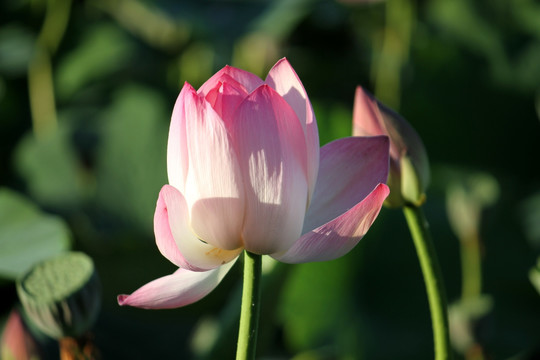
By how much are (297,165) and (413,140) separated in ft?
0.40

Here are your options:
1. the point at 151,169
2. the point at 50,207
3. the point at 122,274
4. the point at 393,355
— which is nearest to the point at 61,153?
the point at 50,207

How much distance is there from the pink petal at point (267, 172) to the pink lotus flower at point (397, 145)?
11cm

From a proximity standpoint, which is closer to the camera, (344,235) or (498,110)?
(344,235)

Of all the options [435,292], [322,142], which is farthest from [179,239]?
[322,142]

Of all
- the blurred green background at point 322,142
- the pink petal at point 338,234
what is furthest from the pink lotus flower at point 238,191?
the blurred green background at point 322,142

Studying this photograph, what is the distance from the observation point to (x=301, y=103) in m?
0.37

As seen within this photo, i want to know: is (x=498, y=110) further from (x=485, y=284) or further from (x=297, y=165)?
(x=297, y=165)

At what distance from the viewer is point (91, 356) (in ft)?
1.45

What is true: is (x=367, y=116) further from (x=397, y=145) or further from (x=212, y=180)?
(x=212, y=180)

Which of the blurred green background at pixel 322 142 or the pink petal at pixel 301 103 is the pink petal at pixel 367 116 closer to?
the pink petal at pixel 301 103

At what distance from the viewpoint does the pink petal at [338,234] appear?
0.33m

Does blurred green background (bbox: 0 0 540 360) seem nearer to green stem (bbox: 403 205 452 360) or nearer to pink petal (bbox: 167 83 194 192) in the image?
green stem (bbox: 403 205 452 360)

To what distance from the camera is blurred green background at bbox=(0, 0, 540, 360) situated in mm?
809

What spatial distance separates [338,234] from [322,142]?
26.6 inches
